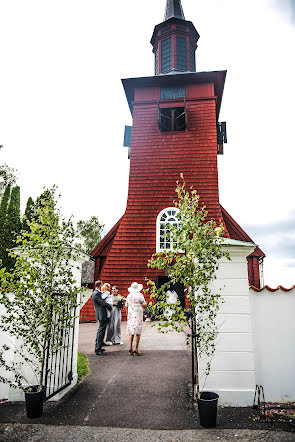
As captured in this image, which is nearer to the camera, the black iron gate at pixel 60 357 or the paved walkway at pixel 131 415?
the paved walkway at pixel 131 415

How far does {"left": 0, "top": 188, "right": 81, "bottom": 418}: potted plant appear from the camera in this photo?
390 cm

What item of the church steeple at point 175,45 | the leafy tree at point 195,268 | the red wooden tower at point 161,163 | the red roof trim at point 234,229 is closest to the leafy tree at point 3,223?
the red wooden tower at point 161,163

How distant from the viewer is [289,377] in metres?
4.34

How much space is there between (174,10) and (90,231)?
21.6 m

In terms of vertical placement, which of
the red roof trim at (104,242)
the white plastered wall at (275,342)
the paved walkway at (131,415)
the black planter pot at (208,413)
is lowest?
the paved walkway at (131,415)

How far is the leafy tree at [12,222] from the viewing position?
17542 mm

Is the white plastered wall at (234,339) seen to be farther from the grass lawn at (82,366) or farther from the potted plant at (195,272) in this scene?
the grass lawn at (82,366)

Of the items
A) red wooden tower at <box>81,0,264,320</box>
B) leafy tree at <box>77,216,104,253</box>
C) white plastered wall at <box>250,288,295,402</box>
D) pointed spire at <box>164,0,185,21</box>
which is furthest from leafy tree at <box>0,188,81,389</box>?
leafy tree at <box>77,216,104,253</box>

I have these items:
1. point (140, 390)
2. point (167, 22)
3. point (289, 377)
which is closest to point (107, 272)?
point (140, 390)

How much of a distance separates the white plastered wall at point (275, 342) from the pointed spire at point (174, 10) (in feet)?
63.3

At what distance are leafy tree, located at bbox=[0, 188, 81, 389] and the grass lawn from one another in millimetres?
1184

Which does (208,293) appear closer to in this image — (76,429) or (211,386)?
(211,386)

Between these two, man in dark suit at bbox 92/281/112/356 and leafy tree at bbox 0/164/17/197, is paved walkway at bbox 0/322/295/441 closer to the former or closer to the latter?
man in dark suit at bbox 92/281/112/356

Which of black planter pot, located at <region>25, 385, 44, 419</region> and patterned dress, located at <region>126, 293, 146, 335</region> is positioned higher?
patterned dress, located at <region>126, 293, 146, 335</region>
